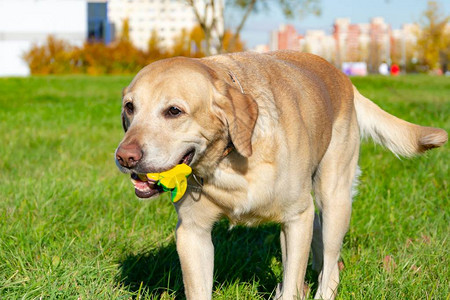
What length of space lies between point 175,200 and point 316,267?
159 centimetres

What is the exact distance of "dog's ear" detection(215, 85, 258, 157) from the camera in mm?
2598

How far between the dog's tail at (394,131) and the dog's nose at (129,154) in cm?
207

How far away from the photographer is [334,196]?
359 cm

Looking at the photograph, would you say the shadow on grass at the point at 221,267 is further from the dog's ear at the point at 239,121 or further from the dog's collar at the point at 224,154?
the dog's ear at the point at 239,121

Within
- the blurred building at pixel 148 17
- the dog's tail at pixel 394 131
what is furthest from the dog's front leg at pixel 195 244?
the blurred building at pixel 148 17

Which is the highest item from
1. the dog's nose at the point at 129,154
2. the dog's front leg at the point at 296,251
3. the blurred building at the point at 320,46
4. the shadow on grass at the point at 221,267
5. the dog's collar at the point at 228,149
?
the dog's nose at the point at 129,154

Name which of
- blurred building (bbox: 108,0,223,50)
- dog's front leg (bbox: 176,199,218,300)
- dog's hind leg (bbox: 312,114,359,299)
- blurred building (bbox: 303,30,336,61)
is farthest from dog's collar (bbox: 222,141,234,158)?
blurred building (bbox: 108,0,223,50)

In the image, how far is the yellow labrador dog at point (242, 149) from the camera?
8.44ft

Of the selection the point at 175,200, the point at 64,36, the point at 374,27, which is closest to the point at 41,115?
the point at 175,200

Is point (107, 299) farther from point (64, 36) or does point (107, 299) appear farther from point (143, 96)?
point (64, 36)

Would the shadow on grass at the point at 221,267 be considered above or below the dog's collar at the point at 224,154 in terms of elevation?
below

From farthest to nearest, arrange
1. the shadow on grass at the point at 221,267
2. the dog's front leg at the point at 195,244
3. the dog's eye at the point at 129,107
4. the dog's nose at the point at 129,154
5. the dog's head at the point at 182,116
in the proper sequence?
the shadow on grass at the point at 221,267 → the dog's front leg at the point at 195,244 → the dog's eye at the point at 129,107 → the dog's head at the point at 182,116 → the dog's nose at the point at 129,154

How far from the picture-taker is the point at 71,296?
9.17ft

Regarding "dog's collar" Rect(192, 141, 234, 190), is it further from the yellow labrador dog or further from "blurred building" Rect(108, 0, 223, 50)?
"blurred building" Rect(108, 0, 223, 50)
